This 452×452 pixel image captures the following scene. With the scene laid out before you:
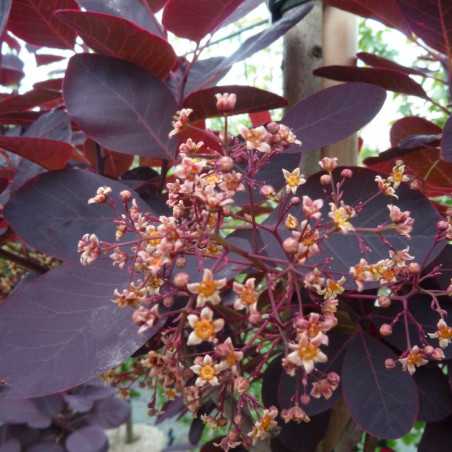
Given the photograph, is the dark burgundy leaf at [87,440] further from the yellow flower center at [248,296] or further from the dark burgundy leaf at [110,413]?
the yellow flower center at [248,296]

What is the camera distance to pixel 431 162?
0.67 m

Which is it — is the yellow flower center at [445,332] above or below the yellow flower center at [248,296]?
below

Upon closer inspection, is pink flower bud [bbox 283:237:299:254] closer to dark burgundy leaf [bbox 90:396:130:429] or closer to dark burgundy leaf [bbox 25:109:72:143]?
dark burgundy leaf [bbox 25:109:72:143]

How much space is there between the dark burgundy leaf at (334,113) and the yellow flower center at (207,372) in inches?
11.3

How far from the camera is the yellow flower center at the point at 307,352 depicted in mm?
358

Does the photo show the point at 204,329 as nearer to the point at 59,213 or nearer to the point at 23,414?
the point at 59,213

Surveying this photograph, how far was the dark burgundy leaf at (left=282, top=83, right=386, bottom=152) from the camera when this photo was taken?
55cm

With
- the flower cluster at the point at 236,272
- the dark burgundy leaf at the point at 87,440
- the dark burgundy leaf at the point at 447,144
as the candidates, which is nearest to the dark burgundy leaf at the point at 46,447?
the dark burgundy leaf at the point at 87,440

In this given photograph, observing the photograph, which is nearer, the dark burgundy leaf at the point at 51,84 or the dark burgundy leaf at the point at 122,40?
the dark burgundy leaf at the point at 122,40

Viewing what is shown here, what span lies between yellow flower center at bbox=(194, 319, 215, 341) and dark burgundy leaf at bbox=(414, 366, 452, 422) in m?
0.30

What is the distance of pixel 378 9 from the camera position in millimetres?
664

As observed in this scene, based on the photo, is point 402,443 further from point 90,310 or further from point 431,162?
point 90,310

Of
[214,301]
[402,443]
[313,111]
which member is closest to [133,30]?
[313,111]

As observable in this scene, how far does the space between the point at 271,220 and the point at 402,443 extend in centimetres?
198
